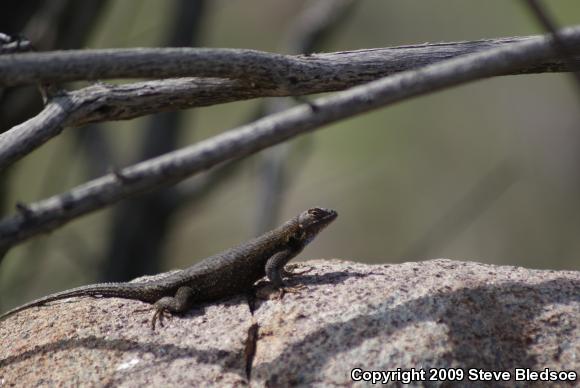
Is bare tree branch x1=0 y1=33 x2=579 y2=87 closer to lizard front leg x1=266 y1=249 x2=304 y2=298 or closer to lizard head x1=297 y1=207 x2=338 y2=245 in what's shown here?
lizard front leg x1=266 y1=249 x2=304 y2=298

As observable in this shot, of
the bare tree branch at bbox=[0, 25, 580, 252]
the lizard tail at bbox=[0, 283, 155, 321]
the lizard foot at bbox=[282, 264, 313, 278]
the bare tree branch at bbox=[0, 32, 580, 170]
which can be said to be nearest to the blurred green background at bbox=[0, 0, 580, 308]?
the lizard foot at bbox=[282, 264, 313, 278]

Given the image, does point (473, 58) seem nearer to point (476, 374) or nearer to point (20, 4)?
point (476, 374)

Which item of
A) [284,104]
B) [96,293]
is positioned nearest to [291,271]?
[96,293]

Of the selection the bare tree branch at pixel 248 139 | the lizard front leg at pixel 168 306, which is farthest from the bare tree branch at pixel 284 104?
the bare tree branch at pixel 248 139

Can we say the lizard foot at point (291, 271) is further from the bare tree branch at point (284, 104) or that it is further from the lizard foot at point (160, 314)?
the bare tree branch at point (284, 104)

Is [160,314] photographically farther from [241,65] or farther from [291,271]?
[241,65]
